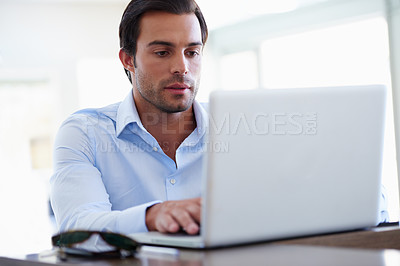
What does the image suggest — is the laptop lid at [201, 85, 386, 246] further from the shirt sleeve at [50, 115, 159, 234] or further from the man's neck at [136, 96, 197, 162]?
the man's neck at [136, 96, 197, 162]

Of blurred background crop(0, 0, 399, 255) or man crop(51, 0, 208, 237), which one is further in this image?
blurred background crop(0, 0, 399, 255)

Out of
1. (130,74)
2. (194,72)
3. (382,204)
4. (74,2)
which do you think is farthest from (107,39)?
(382,204)

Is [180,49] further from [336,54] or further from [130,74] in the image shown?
[336,54]

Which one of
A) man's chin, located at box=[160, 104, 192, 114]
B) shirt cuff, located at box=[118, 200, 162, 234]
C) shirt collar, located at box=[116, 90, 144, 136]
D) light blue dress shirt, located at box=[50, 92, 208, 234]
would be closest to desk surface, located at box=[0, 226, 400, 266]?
shirt cuff, located at box=[118, 200, 162, 234]

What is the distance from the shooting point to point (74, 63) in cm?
597

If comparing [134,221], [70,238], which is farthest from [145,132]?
[70,238]

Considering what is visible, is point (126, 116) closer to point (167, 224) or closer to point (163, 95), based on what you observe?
point (163, 95)

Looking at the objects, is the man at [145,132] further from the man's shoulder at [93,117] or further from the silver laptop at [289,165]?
the silver laptop at [289,165]

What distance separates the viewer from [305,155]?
3.07 feet

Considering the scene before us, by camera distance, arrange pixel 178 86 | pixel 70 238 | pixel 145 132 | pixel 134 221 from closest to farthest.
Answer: pixel 70 238 < pixel 134 221 < pixel 145 132 < pixel 178 86

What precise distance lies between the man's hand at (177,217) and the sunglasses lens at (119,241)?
4.5 inches

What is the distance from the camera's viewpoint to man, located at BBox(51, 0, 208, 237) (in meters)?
1.42

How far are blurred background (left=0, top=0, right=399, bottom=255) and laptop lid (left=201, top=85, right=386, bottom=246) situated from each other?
168 inches

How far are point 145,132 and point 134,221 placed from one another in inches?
24.5
